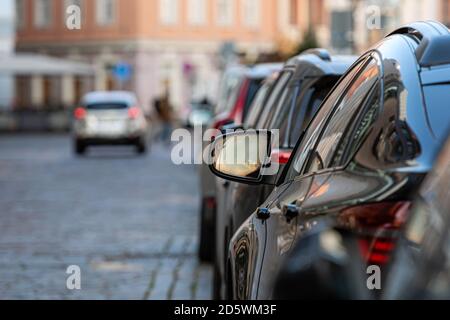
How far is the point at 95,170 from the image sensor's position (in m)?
25.9

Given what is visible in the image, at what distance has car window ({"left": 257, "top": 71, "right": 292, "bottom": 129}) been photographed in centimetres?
660

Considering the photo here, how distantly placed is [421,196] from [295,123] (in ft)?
11.8

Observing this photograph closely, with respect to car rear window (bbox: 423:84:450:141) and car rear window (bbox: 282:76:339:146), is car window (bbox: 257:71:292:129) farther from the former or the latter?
car rear window (bbox: 423:84:450:141)

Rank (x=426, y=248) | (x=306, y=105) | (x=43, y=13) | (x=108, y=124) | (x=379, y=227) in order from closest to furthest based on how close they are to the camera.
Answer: (x=426, y=248) → (x=379, y=227) → (x=306, y=105) → (x=108, y=124) → (x=43, y=13)

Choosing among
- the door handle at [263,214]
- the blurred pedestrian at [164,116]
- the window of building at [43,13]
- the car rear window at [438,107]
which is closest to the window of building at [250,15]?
the window of building at [43,13]

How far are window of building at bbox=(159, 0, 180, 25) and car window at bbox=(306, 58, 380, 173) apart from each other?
70.9 m

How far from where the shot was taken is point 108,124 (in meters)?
33.8

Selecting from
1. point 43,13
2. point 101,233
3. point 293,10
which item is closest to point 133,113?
point 101,233

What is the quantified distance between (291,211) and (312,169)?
0.42 meters

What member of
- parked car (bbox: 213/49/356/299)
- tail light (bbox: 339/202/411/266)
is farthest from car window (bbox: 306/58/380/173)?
parked car (bbox: 213/49/356/299)

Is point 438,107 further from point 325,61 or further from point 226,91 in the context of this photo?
point 226,91

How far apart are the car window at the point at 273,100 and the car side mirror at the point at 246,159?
1899 millimetres

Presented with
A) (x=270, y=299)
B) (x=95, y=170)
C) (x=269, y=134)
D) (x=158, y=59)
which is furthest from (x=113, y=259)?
Result: (x=158, y=59)

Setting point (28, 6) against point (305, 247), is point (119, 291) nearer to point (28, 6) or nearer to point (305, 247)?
point (305, 247)
